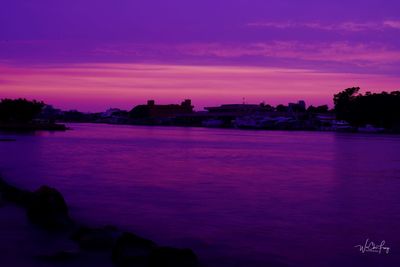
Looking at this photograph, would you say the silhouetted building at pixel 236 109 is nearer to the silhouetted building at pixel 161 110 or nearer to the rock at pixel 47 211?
the silhouetted building at pixel 161 110

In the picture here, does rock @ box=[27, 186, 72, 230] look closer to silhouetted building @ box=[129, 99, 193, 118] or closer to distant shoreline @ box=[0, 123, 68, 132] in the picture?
distant shoreline @ box=[0, 123, 68, 132]

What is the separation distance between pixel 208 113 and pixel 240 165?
423ft

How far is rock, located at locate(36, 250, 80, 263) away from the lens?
29.0ft

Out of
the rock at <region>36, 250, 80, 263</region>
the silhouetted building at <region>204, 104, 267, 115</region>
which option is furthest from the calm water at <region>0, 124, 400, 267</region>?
the silhouetted building at <region>204, 104, 267, 115</region>

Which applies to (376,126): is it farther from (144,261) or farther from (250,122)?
(144,261)

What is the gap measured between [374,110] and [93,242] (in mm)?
99163

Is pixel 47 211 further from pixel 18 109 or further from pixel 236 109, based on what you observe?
pixel 236 109

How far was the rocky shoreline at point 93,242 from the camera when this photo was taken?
7.91 m

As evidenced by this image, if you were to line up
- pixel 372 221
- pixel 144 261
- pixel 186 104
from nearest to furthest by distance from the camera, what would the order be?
pixel 144 261, pixel 372 221, pixel 186 104

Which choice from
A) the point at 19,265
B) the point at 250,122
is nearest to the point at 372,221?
the point at 19,265

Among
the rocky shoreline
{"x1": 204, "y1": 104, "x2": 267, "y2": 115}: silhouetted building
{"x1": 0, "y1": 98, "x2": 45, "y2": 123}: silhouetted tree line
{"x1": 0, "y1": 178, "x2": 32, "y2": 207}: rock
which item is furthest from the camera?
{"x1": 204, "y1": 104, "x2": 267, "y2": 115}: silhouetted building

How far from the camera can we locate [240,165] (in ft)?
95.2

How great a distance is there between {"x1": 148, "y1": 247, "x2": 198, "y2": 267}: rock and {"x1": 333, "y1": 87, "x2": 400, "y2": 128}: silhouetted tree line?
97024mm

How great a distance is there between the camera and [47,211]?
11484mm
